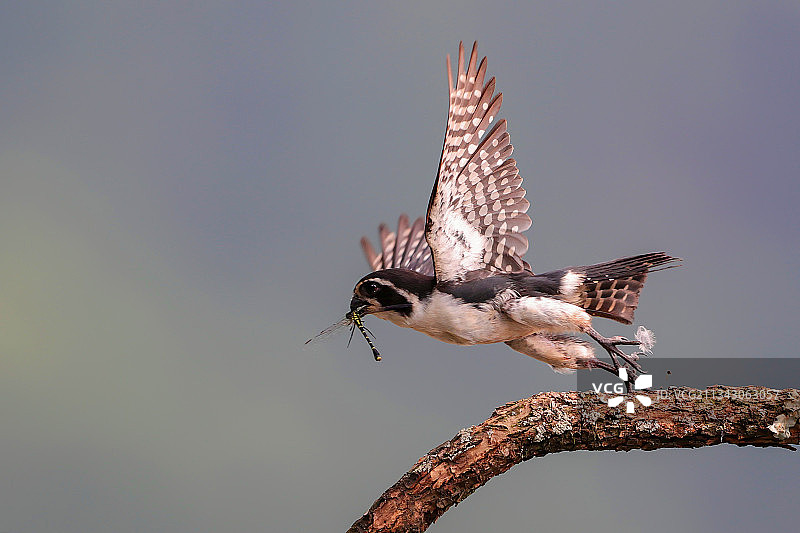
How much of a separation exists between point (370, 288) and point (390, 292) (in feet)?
0.35

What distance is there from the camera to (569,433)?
3273 mm

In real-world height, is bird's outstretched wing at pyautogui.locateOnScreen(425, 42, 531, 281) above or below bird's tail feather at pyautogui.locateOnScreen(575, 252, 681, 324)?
above

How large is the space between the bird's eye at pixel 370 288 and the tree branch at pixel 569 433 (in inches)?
35.5

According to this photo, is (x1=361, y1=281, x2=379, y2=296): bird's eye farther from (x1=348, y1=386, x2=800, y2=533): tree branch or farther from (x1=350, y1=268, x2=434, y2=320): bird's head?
(x1=348, y1=386, x2=800, y2=533): tree branch

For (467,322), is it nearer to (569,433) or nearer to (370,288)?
(370,288)

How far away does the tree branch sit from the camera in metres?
3.12

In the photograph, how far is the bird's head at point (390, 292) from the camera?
382 centimetres

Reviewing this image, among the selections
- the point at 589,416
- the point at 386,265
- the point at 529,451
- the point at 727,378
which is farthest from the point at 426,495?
the point at 386,265

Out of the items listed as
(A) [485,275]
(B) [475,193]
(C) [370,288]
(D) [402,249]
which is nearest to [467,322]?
(A) [485,275]

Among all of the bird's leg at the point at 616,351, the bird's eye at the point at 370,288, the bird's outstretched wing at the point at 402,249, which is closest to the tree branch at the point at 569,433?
the bird's leg at the point at 616,351

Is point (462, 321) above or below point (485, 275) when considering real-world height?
below

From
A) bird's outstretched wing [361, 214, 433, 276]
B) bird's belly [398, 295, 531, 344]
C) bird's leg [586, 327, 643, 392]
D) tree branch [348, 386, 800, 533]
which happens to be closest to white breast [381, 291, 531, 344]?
bird's belly [398, 295, 531, 344]

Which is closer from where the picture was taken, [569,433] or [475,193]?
[569,433]

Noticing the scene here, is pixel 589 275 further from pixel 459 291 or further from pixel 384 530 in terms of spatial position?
pixel 384 530
